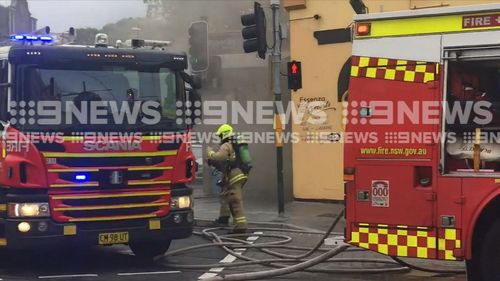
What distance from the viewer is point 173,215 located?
25.0 ft

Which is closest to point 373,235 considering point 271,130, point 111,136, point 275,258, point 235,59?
point 275,258

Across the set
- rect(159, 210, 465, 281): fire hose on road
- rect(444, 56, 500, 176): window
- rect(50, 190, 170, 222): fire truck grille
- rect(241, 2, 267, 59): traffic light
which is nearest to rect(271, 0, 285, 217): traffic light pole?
rect(241, 2, 267, 59): traffic light

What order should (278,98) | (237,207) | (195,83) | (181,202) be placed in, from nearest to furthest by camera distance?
(181,202)
(195,83)
(237,207)
(278,98)

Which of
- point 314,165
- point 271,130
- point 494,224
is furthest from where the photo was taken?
point 271,130

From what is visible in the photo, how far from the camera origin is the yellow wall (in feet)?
41.8

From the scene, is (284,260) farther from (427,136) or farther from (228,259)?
(427,136)

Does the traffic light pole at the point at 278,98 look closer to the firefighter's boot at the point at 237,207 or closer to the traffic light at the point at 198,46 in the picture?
the traffic light at the point at 198,46

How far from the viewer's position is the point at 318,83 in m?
12.9

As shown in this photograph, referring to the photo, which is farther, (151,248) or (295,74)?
(295,74)

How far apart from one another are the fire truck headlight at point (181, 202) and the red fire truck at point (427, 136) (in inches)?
88.4

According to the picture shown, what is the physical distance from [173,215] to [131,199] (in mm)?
543

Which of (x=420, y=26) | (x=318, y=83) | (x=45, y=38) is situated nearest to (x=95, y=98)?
(x=45, y=38)

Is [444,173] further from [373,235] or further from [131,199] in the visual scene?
[131,199]

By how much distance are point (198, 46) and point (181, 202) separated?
396 centimetres
